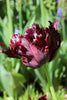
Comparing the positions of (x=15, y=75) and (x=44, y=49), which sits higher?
(x=44, y=49)

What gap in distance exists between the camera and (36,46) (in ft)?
2.21

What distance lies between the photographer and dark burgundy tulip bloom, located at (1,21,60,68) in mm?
674

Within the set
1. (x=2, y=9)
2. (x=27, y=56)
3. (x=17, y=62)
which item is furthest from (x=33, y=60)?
(x=2, y=9)

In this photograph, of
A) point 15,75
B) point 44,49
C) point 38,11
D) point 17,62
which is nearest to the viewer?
point 44,49

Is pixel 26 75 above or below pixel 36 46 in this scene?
below

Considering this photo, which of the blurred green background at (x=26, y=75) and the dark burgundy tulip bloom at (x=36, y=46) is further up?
the dark burgundy tulip bloom at (x=36, y=46)

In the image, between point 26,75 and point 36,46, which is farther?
point 26,75

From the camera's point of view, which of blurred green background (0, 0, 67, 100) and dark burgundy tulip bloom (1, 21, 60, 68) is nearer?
dark burgundy tulip bloom (1, 21, 60, 68)

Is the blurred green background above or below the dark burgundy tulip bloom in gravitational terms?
below

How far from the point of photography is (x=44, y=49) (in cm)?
67

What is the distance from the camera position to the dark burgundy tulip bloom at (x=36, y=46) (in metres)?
0.67

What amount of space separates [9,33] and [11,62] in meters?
0.20

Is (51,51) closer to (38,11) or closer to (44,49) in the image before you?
(44,49)

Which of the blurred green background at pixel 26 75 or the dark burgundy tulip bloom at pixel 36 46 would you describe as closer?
the dark burgundy tulip bloom at pixel 36 46
